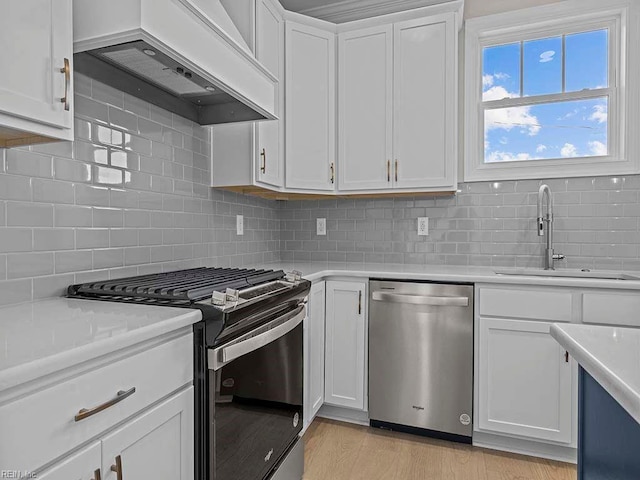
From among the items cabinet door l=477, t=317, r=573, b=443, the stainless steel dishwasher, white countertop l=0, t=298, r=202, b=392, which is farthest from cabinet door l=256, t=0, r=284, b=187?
cabinet door l=477, t=317, r=573, b=443

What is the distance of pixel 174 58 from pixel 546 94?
2.49 m

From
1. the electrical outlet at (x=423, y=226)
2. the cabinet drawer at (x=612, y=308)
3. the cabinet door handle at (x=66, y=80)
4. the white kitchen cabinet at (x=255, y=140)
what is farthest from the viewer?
the electrical outlet at (x=423, y=226)

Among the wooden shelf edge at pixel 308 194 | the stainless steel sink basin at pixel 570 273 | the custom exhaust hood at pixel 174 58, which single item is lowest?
the stainless steel sink basin at pixel 570 273

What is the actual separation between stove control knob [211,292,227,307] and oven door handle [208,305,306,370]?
13 cm

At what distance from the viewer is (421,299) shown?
2262 millimetres

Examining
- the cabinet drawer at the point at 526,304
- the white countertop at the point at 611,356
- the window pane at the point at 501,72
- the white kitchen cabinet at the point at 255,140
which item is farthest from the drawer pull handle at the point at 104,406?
the window pane at the point at 501,72

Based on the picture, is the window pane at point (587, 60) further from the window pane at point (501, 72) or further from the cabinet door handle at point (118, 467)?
the cabinet door handle at point (118, 467)

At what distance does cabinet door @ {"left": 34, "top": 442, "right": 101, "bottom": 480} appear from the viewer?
30.7 inches

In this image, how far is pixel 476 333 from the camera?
2.20 meters

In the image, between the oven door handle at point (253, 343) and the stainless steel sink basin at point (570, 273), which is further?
the stainless steel sink basin at point (570, 273)

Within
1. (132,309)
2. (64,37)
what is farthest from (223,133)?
(132,309)

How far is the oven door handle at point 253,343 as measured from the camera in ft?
3.91

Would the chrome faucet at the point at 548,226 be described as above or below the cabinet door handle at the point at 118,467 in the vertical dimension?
above

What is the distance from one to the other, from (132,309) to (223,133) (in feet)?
4.59
